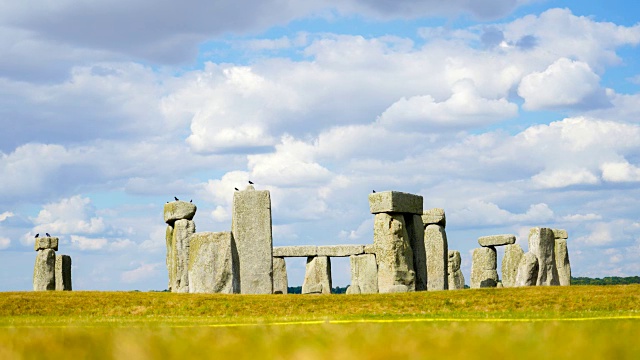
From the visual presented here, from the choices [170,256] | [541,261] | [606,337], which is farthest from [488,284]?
[606,337]

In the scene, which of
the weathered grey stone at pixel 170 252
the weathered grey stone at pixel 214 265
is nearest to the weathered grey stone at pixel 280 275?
the weathered grey stone at pixel 170 252

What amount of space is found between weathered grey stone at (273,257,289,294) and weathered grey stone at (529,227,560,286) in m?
10.1

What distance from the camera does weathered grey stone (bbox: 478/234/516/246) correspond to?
32391mm

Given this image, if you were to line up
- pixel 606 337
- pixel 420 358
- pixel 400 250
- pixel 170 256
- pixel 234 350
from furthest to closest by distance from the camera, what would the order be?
pixel 170 256 < pixel 400 250 < pixel 606 337 < pixel 234 350 < pixel 420 358

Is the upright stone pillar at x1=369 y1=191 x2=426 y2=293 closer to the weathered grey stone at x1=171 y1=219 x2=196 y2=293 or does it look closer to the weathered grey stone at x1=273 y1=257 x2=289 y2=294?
the weathered grey stone at x1=171 y1=219 x2=196 y2=293

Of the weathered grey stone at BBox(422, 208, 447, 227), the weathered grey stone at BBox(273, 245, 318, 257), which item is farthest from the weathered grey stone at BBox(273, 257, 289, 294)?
the weathered grey stone at BBox(422, 208, 447, 227)

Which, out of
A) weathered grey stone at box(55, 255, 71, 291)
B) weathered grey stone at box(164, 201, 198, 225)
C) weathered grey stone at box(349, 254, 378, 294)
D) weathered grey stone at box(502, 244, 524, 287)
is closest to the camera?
weathered grey stone at box(164, 201, 198, 225)

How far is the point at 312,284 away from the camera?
111ft

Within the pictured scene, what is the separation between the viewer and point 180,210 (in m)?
26.8

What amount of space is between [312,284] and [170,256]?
7.84 m

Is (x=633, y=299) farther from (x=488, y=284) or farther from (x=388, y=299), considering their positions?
(x=488, y=284)

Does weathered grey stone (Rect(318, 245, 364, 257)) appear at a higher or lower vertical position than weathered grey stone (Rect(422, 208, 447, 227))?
lower

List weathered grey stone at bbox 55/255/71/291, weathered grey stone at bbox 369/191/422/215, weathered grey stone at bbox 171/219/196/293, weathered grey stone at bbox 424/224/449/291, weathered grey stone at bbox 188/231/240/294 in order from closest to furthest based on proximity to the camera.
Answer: weathered grey stone at bbox 188/231/240/294, weathered grey stone at bbox 369/191/422/215, weathered grey stone at bbox 171/219/196/293, weathered grey stone at bbox 424/224/449/291, weathered grey stone at bbox 55/255/71/291

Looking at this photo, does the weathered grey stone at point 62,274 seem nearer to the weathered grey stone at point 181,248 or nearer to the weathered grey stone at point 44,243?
the weathered grey stone at point 44,243
